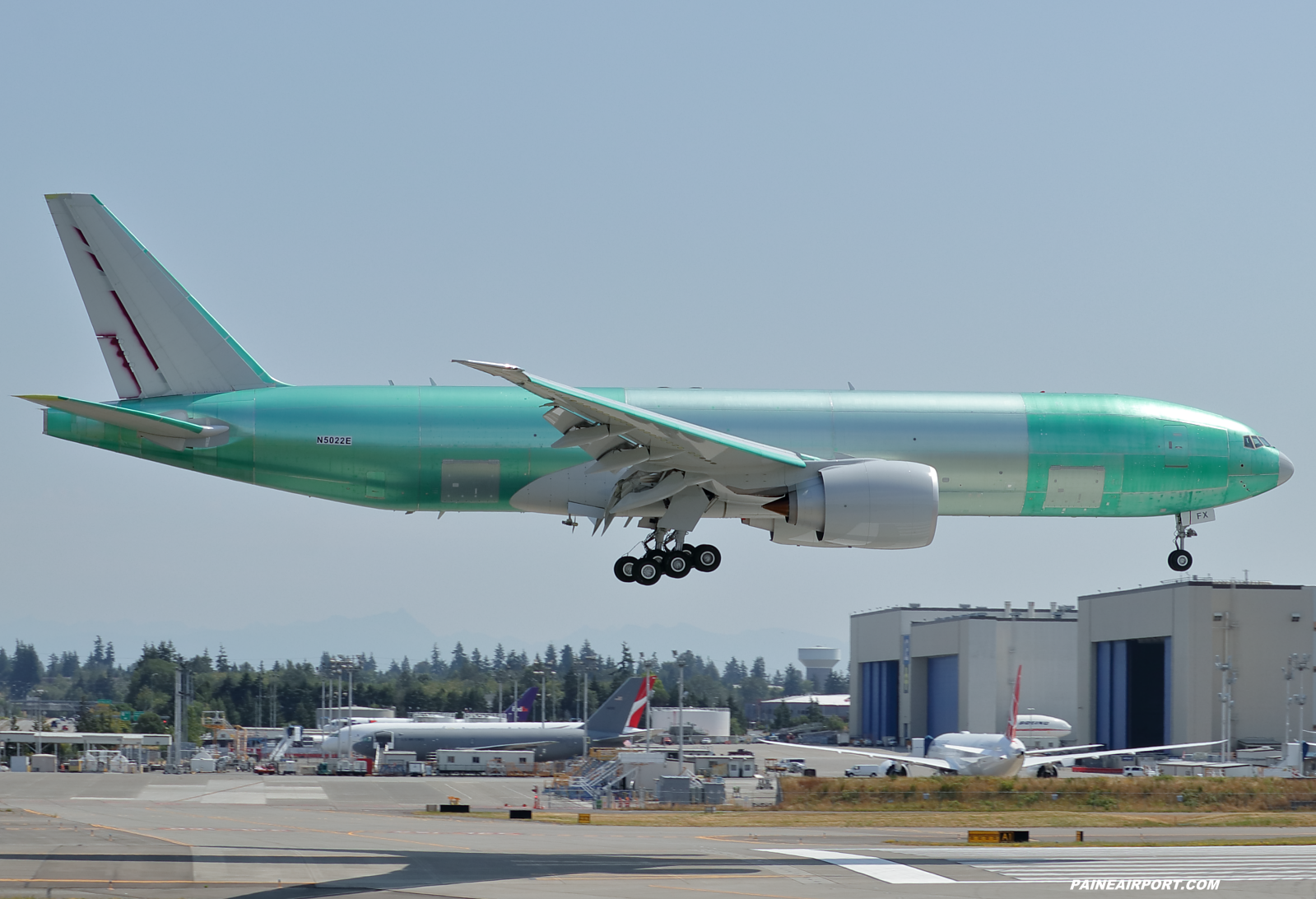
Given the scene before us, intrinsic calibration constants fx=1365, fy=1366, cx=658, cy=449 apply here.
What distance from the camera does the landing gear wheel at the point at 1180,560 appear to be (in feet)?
109

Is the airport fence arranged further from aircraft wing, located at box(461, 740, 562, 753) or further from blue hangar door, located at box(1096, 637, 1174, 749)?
aircraft wing, located at box(461, 740, 562, 753)

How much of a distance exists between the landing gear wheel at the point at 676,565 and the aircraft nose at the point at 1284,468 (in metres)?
14.7

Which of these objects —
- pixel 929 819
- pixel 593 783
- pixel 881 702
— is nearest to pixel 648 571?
pixel 929 819

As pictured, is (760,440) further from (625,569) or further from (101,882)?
(101,882)

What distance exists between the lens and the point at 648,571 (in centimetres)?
3117

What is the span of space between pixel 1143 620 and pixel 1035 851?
5708 cm

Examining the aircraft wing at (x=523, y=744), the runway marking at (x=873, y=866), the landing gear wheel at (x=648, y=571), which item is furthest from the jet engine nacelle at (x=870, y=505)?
the aircraft wing at (x=523, y=744)

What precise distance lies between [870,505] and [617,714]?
59.4 meters

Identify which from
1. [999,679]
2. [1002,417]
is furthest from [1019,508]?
[999,679]

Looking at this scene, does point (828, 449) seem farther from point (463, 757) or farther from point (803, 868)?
point (463, 757)

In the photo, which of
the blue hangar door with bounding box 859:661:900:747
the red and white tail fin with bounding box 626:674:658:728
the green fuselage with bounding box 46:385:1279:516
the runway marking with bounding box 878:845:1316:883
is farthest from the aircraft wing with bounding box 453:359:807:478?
the blue hangar door with bounding box 859:661:900:747

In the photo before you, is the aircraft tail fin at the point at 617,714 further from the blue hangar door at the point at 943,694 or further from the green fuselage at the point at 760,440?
the green fuselage at the point at 760,440

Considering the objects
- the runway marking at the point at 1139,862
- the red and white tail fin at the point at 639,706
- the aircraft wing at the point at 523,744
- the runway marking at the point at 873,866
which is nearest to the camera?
the runway marking at the point at 873,866

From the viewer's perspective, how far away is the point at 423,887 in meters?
23.6
